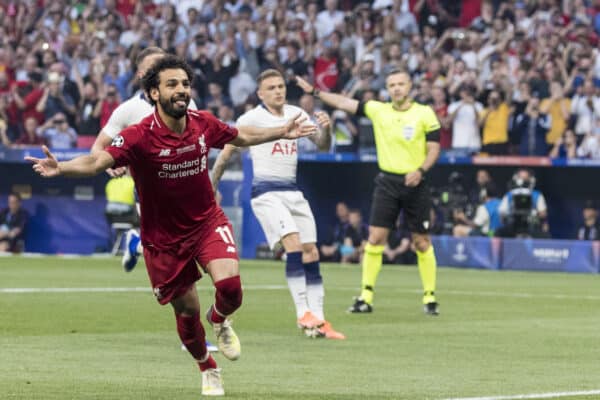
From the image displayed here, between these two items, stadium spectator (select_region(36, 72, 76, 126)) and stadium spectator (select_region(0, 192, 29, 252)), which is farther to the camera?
stadium spectator (select_region(36, 72, 76, 126))

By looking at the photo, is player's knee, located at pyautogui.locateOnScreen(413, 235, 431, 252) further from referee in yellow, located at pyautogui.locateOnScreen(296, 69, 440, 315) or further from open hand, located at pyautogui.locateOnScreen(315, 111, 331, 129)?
open hand, located at pyautogui.locateOnScreen(315, 111, 331, 129)

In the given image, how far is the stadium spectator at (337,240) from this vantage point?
2731 centimetres

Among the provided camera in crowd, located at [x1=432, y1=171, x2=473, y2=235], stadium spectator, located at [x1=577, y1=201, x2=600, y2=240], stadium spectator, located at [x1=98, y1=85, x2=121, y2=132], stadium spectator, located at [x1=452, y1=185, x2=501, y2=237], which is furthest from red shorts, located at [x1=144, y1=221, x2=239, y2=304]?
stadium spectator, located at [x1=98, y1=85, x2=121, y2=132]

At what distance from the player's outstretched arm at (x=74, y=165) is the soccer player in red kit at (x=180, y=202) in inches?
3.4

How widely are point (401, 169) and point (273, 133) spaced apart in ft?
22.0

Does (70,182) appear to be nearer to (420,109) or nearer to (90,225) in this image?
(90,225)

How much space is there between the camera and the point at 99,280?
66.5 ft

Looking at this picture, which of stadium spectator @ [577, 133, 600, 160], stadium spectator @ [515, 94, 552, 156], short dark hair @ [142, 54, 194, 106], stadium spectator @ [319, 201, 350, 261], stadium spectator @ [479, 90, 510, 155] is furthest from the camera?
stadium spectator @ [319, 201, 350, 261]

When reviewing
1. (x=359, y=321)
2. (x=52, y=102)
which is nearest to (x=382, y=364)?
(x=359, y=321)

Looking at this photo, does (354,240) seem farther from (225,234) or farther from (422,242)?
(225,234)

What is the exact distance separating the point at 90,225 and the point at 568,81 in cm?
1068

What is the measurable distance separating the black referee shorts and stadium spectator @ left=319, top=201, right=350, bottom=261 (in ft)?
36.8

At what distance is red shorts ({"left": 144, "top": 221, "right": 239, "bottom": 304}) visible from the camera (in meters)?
9.04

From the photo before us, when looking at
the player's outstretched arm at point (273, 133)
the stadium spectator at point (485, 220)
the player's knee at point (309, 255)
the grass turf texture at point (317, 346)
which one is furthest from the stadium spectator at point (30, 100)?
the player's outstretched arm at point (273, 133)
